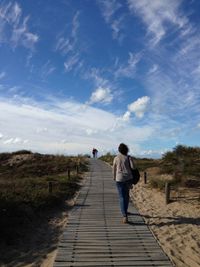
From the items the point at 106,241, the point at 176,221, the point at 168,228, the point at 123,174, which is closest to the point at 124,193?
the point at 123,174

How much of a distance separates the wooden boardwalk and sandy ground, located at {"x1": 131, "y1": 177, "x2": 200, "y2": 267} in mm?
297

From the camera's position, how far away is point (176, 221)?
11727 mm

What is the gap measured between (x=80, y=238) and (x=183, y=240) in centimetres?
255

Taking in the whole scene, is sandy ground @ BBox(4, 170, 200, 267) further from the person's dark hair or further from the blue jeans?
the person's dark hair

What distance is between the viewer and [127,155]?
1130cm

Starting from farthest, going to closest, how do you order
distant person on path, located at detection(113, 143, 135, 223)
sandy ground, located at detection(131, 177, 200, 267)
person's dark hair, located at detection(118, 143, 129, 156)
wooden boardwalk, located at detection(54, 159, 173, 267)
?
person's dark hair, located at detection(118, 143, 129, 156) < distant person on path, located at detection(113, 143, 135, 223) < sandy ground, located at detection(131, 177, 200, 267) < wooden boardwalk, located at detection(54, 159, 173, 267)

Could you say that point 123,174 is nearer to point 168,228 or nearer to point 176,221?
point 168,228

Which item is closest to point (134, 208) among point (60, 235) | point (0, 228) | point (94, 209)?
point (94, 209)

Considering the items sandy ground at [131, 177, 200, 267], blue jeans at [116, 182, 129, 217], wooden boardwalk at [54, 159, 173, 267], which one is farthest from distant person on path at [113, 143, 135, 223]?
sandy ground at [131, 177, 200, 267]

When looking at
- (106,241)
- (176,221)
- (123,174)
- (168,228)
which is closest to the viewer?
(106,241)

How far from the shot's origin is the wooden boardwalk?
779 centimetres

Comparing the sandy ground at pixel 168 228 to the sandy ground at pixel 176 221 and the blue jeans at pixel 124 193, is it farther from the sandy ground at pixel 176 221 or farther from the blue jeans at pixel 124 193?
the blue jeans at pixel 124 193

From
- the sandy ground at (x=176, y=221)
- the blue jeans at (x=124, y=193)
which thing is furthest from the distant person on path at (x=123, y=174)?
the sandy ground at (x=176, y=221)

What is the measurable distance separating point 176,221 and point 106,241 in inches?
130
